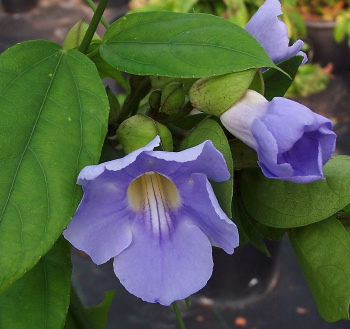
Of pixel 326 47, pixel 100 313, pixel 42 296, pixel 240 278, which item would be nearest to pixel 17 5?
pixel 326 47

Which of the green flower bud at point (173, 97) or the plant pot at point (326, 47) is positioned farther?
the plant pot at point (326, 47)

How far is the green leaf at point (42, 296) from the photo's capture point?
0.48m

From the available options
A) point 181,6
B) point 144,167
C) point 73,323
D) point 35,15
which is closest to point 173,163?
point 144,167

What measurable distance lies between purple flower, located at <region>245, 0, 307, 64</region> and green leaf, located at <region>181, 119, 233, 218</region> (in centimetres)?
10

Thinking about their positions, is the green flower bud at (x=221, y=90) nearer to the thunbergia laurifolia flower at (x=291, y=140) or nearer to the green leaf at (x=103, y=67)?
the thunbergia laurifolia flower at (x=291, y=140)

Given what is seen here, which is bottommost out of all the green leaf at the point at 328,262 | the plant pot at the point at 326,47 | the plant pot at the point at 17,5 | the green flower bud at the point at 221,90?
the plant pot at the point at 326,47

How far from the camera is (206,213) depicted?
1.35 ft

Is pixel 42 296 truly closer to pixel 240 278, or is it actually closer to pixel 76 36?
pixel 76 36

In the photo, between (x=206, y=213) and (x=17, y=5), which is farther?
(x=17, y=5)

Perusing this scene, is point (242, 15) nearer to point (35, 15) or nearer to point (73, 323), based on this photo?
point (35, 15)

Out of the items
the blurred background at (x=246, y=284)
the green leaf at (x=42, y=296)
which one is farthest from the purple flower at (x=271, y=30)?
the blurred background at (x=246, y=284)

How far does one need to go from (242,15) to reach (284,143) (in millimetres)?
2077

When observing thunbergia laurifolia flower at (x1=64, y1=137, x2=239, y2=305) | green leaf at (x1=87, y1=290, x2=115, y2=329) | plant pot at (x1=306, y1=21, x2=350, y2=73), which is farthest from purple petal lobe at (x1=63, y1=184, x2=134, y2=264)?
plant pot at (x1=306, y1=21, x2=350, y2=73)

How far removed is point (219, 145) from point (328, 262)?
15 cm
